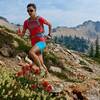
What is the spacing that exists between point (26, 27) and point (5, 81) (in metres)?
4.99

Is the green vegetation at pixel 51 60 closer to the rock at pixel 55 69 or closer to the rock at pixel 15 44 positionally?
the rock at pixel 55 69

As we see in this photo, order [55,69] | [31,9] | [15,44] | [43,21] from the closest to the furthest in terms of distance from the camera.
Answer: [31,9] < [43,21] < [55,69] < [15,44]

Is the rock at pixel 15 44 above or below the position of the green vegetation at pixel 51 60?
above

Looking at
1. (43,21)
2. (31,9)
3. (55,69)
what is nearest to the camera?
(31,9)

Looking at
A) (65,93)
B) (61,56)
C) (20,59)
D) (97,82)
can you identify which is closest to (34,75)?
(65,93)

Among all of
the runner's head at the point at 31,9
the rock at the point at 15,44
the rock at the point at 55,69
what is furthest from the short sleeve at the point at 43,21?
the rock at the point at 15,44

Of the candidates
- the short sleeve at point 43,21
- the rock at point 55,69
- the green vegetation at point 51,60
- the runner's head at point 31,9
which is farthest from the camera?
the green vegetation at point 51,60

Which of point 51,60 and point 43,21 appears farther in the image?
point 51,60

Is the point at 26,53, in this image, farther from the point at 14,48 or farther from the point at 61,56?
the point at 61,56

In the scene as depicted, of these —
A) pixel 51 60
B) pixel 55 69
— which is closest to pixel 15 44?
pixel 51 60

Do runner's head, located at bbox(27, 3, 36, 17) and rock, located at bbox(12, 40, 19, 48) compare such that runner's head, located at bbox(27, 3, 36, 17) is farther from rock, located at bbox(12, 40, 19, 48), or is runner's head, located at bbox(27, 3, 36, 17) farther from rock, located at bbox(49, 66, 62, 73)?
rock, located at bbox(12, 40, 19, 48)

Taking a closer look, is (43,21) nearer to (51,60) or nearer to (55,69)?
(55,69)

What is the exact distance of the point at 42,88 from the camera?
11.2 meters

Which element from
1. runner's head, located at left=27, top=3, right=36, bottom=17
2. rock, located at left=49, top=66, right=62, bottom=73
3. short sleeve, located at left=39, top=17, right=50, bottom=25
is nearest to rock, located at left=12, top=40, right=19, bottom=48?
rock, located at left=49, top=66, right=62, bottom=73
